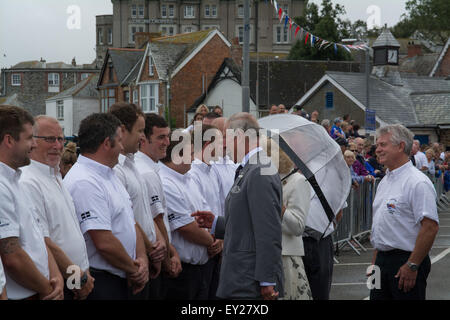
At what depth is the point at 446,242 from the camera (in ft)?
49.2

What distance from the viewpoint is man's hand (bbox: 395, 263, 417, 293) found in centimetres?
598

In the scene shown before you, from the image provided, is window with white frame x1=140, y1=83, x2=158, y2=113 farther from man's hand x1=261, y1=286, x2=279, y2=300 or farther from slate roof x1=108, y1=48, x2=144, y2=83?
man's hand x1=261, y1=286, x2=279, y2=300

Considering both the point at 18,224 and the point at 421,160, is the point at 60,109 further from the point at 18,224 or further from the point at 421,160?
the point at 18,224

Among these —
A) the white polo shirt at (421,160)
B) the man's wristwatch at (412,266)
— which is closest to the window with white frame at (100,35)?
the white polo shirt at (421,160)

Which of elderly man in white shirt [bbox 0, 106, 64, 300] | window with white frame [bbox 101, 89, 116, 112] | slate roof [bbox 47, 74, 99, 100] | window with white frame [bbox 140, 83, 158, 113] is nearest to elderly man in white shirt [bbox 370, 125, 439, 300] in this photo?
elderly man in white shirt [bbox 0, 106, 64, 300]

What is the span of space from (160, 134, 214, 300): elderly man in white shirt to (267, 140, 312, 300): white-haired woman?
94 centimetres

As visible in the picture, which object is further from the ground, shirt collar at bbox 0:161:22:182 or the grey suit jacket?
shirt collar at bbox 0:161:22:182

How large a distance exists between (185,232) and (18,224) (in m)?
2.42

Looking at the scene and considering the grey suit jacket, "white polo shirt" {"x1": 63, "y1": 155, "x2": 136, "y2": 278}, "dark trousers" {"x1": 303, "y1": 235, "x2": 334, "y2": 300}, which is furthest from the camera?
"dark trousers" {"x1": 303, "y1": 235, "x2": 334, "y2": 300}

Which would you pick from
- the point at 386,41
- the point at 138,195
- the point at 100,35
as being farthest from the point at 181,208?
the point at 100,35

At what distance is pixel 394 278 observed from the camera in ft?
20.1

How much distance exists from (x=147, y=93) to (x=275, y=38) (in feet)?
180

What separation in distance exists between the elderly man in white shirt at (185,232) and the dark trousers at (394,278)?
163 cm

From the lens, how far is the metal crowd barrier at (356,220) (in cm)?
1308
